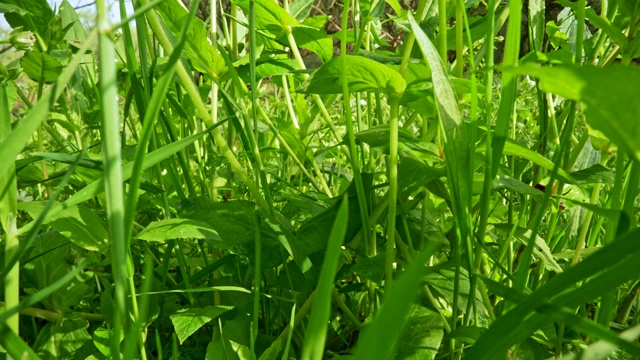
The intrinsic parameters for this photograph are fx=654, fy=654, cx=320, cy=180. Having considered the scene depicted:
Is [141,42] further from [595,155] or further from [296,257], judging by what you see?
[595,155]

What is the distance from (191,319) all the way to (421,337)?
162mm

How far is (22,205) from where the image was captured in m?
0.43

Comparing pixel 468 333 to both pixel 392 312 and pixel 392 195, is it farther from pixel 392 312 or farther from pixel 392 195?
pixel 392 312

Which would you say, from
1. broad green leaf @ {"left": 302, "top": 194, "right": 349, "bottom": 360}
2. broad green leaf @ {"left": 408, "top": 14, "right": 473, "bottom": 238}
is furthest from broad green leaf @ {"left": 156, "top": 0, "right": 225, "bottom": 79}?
broad green leaf @ {"left": 302, "top": 194, "right": 349, "bottom": 360}

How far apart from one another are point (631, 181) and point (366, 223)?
0.61 feet

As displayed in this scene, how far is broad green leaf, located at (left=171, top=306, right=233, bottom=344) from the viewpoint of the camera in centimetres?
45

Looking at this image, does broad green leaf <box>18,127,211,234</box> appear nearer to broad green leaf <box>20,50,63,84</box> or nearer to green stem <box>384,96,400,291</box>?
green stem <box>384,96,400,291</box>

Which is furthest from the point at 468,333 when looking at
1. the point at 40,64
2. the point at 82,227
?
the point at 40,64

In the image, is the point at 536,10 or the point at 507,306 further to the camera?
the point at 536,10

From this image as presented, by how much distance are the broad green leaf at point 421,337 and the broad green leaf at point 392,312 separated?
0.25m

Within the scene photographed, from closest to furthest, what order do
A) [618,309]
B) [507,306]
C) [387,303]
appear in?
[387,303], [507,306], [618,309]

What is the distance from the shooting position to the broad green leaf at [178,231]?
409 mm

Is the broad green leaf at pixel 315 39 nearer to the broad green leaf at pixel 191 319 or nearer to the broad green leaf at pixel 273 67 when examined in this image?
the broad green leaf at pixel 273 67

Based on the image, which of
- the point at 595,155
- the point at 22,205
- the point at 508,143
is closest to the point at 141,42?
the point at 22,205
